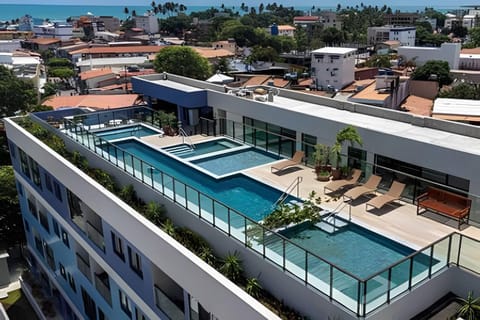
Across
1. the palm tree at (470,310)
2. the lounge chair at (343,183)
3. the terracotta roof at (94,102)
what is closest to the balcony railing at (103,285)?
the lounge chair at (343,183)

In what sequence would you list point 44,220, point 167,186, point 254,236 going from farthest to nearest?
1. point 44,220
2. point 167,186
3. point 254,236

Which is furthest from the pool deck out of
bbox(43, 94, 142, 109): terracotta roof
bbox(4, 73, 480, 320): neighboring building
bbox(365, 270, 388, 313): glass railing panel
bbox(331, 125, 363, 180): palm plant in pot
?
bbox(43, 94, 142, 109): terracotta roof

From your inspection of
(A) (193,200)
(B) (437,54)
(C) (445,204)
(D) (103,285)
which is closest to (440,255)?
(C) (445,204)

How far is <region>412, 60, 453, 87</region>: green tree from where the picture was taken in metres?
58.8

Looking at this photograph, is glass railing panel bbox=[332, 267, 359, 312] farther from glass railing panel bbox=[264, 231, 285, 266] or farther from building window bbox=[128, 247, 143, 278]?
building window bbox=[128, 247, 143, 278]

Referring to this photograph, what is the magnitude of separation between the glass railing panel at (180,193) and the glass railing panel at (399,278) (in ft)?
20.8

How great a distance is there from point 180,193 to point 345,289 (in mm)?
6337

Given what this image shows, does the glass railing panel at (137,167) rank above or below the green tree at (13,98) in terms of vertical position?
above

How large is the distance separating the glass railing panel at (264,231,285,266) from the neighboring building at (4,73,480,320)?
0.03 metres

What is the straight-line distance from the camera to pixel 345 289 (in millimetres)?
9203

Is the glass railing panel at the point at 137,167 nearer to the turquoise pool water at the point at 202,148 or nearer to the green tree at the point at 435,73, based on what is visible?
the turquoise pool water at the point at 202,148

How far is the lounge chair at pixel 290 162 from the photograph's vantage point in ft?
57.2

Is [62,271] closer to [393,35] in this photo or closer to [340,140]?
[340,140]

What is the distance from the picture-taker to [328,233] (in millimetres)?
12414
